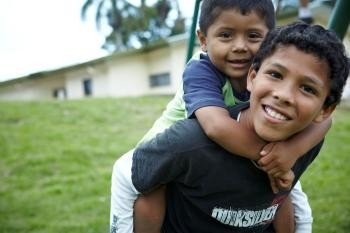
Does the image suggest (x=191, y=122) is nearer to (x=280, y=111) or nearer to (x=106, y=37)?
(x=280, y=111)

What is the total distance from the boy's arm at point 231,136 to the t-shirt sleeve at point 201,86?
0.32 feet

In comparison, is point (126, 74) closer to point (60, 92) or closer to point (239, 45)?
point (60, 92)

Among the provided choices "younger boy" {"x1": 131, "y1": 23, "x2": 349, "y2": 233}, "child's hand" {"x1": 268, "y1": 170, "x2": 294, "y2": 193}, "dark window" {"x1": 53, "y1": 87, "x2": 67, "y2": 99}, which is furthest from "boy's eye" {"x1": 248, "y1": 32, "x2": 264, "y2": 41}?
"dark window" {"x1": 53, "y1": 87, "x2": 67, "y2": 99}

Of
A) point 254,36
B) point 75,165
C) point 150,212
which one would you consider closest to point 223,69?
point 254,36

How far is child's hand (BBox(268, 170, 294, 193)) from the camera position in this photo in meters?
1.64

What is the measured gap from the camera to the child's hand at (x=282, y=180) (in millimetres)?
1636

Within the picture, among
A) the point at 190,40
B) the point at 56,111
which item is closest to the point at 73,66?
the point at 56,111

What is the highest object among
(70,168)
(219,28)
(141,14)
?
(141,14)

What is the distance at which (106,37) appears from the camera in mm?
38562

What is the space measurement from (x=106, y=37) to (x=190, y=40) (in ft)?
119

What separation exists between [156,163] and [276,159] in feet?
1.50

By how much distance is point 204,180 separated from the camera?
65.6 inches

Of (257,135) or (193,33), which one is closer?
(257,135)

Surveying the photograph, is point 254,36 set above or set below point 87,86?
above
